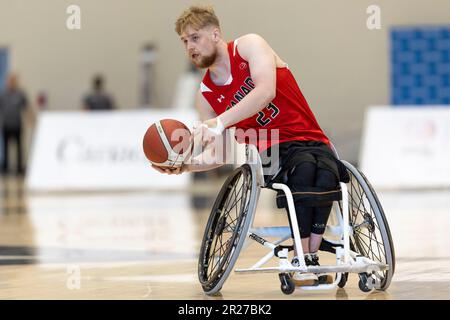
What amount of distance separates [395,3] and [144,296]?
1401cm

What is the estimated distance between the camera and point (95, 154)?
1537 cm

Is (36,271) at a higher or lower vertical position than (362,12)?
lower

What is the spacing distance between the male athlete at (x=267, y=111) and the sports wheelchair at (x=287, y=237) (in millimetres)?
95

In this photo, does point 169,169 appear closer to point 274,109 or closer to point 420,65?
point 274,109

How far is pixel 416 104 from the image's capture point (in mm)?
18688

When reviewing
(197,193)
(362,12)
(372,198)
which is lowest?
(197,193)

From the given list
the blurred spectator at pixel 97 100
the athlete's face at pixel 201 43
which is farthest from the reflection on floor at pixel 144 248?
the blurred spectator at pixel 97 100

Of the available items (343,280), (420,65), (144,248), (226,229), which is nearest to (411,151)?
(420,65)

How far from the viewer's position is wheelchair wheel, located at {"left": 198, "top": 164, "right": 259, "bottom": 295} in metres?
5.22

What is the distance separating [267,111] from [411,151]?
9029mm

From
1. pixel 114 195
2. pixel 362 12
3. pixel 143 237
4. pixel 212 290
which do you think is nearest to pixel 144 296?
pixel 212 290

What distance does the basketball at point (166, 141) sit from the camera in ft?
17.5

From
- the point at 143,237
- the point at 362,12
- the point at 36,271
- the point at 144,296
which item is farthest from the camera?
the point at 362,12

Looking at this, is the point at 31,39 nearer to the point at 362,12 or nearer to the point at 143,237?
the point at 362,12
